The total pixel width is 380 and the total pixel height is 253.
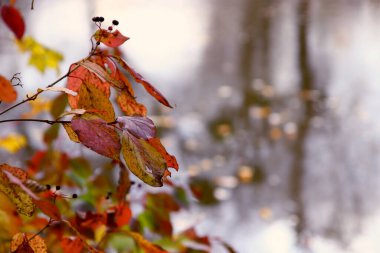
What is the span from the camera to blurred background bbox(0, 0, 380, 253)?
4426mm

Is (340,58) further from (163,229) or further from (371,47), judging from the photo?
(163,229)

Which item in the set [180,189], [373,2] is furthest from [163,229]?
[373,2]

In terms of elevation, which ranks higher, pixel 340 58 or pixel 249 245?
pixel 340 58

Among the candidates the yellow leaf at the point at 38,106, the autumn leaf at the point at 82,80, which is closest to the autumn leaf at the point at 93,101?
the autumn leaf at the point at 82,80

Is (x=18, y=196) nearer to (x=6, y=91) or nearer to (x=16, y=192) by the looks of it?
(x=16, y=192)

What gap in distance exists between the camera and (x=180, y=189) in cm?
198

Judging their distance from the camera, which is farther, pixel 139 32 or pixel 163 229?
pixel 139 32

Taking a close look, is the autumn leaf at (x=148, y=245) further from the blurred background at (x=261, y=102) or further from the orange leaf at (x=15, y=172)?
the blurred background at (x=261, y=102)

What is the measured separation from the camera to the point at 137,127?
3.35 ft

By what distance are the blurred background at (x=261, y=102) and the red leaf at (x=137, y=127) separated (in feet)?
3.41

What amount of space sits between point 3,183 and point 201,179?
389 cm

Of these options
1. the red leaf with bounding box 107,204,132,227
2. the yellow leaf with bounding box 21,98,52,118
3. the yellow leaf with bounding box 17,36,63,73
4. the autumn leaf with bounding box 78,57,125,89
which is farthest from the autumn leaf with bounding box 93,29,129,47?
the yellow leaf with bounding box 21,98,52,118

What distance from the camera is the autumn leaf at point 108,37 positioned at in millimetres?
1143

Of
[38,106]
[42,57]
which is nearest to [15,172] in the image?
[42,57]
